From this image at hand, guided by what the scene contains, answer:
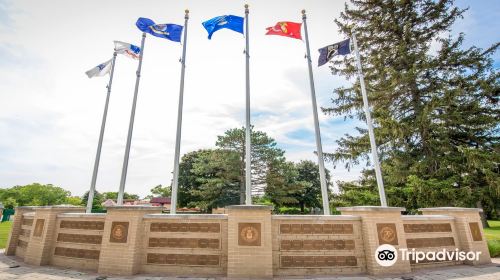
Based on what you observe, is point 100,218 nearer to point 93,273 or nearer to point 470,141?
point 93,273

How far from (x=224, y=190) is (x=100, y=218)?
20644 millimetres

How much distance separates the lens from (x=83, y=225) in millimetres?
8477

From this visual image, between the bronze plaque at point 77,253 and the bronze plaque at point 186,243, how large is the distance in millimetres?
2164

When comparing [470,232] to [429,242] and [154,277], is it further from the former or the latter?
[154,277]

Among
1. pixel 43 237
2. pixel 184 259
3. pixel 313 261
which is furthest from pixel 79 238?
pixel 313 261

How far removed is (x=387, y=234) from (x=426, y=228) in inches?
81.1

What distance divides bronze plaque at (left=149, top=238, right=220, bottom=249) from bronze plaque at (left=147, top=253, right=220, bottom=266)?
29 centimetres

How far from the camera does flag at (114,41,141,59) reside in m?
12.7

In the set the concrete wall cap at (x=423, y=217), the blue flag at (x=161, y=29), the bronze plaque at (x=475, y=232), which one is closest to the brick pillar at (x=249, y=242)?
the concrete wall cap at (x=423, y=217)

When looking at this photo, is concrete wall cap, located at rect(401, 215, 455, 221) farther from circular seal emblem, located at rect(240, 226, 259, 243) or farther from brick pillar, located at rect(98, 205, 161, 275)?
brick pillar, located at rect(98, 205, 161, 275)

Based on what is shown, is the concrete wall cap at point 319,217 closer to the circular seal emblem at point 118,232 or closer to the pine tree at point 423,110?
the circular seal emblem at point 118,232

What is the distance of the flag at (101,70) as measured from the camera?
518 inches

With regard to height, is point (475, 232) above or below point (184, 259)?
above

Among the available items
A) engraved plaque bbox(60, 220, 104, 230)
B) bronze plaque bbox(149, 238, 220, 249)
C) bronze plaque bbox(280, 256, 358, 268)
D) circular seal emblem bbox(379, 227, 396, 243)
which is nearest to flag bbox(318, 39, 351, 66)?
circular seal emblem bbox(379, 227, 396, 243)
